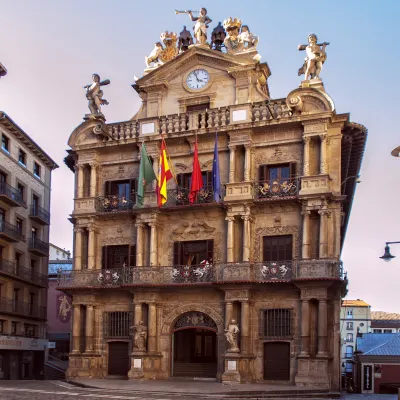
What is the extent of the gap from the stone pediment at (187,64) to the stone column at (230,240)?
8268mm

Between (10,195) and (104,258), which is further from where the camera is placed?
(10,195)

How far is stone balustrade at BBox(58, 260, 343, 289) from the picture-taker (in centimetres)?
3253

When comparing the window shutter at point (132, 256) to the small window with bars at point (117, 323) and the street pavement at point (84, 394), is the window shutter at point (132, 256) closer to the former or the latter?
the small window with bars at point (117, 323)

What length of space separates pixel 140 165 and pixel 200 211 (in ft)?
12.7

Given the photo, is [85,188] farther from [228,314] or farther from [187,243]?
[228,314]

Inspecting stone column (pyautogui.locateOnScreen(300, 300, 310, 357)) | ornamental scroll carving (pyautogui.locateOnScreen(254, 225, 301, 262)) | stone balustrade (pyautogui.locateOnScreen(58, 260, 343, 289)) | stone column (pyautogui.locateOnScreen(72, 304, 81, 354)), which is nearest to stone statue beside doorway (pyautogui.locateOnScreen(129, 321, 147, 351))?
stone balustrade (pyautogui.locateOnScreen(58, 260, 343, 289))

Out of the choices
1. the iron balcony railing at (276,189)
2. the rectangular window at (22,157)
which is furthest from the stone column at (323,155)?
the rectangular window at (22,157)

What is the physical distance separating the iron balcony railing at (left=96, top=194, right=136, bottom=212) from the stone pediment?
6260mm

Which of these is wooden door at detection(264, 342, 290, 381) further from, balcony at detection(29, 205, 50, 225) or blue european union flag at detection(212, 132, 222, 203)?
balcony at detection(29, 205, 50, 225)

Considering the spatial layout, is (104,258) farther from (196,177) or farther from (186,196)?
(196,177)

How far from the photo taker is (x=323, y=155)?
33.6 meters

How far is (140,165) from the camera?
3559 cm

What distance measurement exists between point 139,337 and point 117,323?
245cm

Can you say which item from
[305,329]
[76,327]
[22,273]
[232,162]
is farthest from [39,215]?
[305,329]
